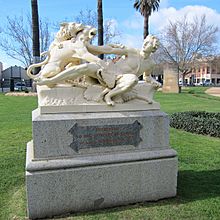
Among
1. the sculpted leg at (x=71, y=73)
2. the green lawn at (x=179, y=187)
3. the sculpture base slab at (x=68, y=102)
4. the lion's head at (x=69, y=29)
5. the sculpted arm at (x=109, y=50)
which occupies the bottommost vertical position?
the green lawn at (x=179, y=187)

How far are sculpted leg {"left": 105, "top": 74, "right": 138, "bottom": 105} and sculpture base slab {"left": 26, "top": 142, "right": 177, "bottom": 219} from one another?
2.50 feet

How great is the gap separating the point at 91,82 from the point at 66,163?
1.12 metres

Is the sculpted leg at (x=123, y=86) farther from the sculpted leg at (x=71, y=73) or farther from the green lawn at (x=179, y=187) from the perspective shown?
the green lawn at (x=179, y=187)

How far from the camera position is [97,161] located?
3646 millimetres

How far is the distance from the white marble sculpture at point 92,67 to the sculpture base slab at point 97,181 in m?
0.82

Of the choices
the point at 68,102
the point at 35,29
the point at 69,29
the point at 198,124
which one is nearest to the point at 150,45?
the point at 69,29

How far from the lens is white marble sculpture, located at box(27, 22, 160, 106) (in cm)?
377

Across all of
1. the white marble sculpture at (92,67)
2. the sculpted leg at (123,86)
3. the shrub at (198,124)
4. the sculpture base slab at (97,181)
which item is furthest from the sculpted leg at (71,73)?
the shrub at (198,124)

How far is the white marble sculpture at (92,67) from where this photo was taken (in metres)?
3.77

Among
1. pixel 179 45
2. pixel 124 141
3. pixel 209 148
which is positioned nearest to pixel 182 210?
pixel 124 141

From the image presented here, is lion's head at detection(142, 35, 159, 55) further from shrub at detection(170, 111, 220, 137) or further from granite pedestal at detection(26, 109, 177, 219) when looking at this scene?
shrub at detection(170, 111, 220, 137)

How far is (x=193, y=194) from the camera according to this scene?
14.0 feet

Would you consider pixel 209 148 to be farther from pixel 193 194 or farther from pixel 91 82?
pixel 91 82

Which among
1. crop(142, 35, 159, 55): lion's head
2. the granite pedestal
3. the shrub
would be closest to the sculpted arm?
crop(142, 35, 159, 55): lion's head
